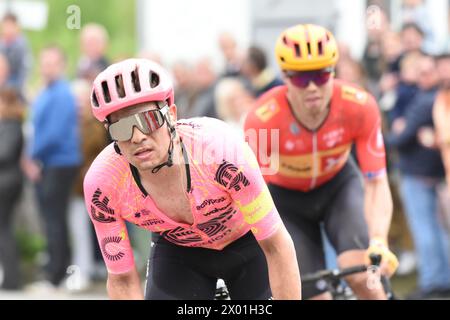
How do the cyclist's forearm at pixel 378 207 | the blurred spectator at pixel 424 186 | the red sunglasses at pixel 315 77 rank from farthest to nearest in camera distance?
the blurred spectator at pixel 424 186 < the red sunglasses at pixel 315 77 < the cyclist's forearm at pixel 378 207

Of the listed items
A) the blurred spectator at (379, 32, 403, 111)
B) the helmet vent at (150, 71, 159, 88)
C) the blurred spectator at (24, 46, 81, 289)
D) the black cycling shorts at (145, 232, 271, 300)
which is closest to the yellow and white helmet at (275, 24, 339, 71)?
the black cycling shorts at (145, 232, 271, 300)

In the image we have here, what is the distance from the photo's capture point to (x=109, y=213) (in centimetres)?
529

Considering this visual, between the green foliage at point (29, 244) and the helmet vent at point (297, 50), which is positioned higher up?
the helmet vent at point (297, 50)

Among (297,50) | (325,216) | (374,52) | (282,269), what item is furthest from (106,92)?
(374,52)

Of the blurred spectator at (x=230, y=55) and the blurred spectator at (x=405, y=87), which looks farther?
the blurred spectator at (x=230, y=55)

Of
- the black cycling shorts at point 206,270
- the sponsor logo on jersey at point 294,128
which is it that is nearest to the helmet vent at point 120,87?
the black cycling shorts at point 206,270

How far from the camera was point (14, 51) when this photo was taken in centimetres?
1363

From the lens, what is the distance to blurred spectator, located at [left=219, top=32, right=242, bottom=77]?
40.9 ft

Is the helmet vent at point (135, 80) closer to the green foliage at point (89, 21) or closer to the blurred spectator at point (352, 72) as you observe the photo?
the blurred spectator at point (352, 72)

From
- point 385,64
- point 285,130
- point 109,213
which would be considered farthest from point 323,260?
point 385,64

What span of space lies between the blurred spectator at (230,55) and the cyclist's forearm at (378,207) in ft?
18.6

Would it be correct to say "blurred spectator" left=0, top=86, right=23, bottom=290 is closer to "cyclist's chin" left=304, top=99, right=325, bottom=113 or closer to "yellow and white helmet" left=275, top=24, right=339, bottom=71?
"yellow and white helmet" left=275, top=24, right=339, bottom=71

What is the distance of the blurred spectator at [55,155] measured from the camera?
11.3 metres
